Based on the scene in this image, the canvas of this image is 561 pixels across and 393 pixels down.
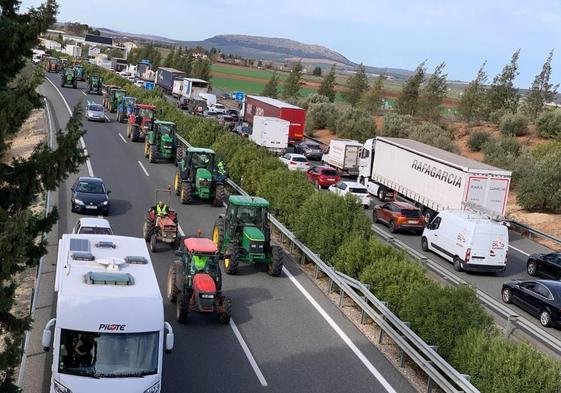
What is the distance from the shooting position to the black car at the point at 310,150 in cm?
5387

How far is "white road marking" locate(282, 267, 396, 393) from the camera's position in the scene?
550 inches

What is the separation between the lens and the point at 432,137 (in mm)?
55812

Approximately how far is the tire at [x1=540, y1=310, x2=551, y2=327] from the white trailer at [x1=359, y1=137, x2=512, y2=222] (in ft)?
20.8

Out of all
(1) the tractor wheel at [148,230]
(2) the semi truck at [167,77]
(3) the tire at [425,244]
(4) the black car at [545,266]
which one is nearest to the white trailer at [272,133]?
(3) the tire at [425,244]

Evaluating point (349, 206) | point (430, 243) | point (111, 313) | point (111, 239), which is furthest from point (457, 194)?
point (111, 313)

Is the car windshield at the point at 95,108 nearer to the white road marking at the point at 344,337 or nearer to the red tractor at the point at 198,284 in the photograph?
the white road marking at the point at 344,337

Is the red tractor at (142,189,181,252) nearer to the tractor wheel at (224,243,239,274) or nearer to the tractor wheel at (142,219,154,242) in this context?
the tractor wheel at (142,219,154,242)

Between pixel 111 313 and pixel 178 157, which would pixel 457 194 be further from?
pixel 111 313

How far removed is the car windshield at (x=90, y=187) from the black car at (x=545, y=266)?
17921 millimetres

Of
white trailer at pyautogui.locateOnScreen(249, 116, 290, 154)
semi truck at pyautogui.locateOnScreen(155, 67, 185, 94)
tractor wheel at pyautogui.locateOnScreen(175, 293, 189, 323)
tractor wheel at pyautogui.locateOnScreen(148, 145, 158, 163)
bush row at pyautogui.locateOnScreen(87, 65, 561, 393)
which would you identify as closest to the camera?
bush row at pyautogui.locateOnScreen(87, 65, 561, 393)

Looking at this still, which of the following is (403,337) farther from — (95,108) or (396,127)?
(396,127)

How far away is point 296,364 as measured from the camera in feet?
47.4

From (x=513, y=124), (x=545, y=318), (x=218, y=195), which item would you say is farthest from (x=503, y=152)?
(x=545, y=318)

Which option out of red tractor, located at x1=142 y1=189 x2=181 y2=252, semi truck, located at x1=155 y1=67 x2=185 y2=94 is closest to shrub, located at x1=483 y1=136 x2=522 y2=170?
red tractor, located at x1=142 y1=189 x2=181 y2=252
